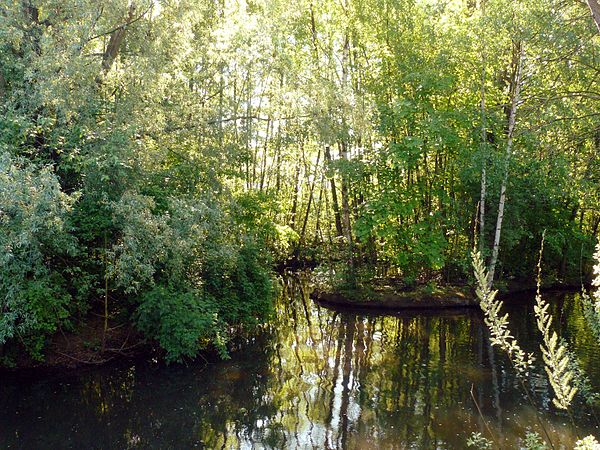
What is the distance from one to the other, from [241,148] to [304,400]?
6250 millimetres

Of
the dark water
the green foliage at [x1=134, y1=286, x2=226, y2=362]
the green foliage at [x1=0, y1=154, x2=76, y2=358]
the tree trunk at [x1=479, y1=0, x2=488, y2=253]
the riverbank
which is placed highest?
Result: the tree trunk at [x1=479, y1=0, x2=488, y2=253]

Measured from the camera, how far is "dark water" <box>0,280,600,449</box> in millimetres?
6730

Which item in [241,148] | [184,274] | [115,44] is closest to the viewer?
[184,274]

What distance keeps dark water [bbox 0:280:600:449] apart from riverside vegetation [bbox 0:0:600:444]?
76cm

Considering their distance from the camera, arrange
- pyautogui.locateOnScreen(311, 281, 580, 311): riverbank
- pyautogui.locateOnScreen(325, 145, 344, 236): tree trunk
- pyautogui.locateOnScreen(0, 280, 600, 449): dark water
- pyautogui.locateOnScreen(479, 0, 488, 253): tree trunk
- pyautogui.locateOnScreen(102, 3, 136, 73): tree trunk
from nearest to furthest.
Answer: pyautogui.locateOnScreen(0, 280, 600, 449): dark water
pyautogui.locateOnScreen(102, 3, 136, 73): tree trunk
pyautogui.locateOnScreen(479, 0, 488, 253): tree trunk
pyautogui.locateOnScreen(311, 281, 580, 311): riverbank
pyautogui.locateOnScreen(325, 145, 344, 236): tree trunk

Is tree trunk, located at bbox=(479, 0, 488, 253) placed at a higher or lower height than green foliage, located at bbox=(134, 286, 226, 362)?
higher

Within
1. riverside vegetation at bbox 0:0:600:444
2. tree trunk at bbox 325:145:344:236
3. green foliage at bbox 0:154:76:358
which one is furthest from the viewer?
tree trunk at bbox 325:145:344:236

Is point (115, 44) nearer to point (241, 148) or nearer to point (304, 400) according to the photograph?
point (241, 148)

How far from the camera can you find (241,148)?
478 inches

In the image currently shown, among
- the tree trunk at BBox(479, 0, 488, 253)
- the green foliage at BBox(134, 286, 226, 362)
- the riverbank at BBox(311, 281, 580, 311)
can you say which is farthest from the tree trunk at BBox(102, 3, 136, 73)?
the riverbank at BBox(311, 281, 580, 311)

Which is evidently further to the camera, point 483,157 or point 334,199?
point 334,199

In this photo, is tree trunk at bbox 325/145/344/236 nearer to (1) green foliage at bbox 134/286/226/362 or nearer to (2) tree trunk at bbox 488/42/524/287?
(2) tree trunk at bbox 488/42/524/287

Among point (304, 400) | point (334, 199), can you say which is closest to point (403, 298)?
point (334, 199)

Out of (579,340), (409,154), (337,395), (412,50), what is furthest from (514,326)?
(412,50)
